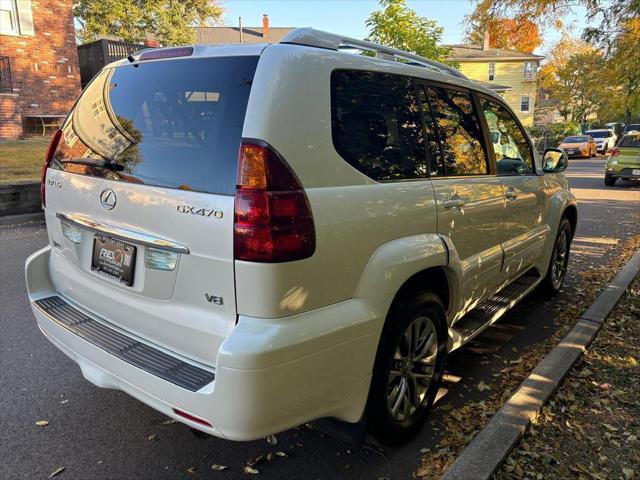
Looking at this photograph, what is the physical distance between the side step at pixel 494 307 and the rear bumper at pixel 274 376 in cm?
130

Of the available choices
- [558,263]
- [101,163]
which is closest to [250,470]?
[101,163]

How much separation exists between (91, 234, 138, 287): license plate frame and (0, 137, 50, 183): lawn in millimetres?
7992

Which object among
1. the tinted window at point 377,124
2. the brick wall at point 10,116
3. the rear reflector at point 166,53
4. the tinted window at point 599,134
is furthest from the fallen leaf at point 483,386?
the tinted window at point 599,134

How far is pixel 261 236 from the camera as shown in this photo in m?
2.01

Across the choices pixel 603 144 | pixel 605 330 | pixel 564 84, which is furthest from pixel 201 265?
pixel 564 84

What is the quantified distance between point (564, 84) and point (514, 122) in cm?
5380

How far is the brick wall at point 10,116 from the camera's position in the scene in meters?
14.2

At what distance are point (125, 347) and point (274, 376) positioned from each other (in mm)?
854

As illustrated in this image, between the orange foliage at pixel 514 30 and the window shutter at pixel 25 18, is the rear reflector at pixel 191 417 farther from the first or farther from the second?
the window shutter at pixel 25 18

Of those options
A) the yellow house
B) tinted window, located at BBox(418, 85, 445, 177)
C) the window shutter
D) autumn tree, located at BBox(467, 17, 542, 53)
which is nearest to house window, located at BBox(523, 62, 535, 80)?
the yellow house

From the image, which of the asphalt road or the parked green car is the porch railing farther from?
the parked green car

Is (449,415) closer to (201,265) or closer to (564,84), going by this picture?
(201,265)

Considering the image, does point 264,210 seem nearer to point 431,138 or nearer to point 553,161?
point 431,138

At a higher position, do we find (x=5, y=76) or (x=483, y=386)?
(x=5, y=76)
